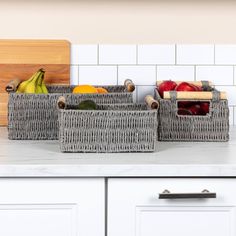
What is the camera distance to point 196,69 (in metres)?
2.57

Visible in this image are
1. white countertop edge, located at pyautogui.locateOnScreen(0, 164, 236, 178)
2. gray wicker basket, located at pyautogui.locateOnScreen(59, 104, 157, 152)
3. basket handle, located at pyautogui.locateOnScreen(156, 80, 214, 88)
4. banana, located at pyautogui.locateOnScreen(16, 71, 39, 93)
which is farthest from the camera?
basket handle, located at pyautogui.locateOnScreen(156, 80, 214, 88)

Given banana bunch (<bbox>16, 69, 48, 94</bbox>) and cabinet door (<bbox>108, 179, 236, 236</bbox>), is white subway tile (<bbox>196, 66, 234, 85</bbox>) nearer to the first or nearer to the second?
banana bunch (<bbox>16, 69, 48, 94</bbox>)

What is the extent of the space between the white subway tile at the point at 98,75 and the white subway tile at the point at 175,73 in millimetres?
173

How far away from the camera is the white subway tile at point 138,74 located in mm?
2570

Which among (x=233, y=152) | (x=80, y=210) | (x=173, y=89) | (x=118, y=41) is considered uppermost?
(x=118, y=41)

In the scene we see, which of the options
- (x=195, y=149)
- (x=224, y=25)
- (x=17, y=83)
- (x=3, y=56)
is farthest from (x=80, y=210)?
(x=224, y=25)

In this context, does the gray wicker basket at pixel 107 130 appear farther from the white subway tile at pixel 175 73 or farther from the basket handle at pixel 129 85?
the white subway tile at pixel 175 73

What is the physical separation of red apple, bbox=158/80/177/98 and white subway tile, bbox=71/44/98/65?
0.29 meters

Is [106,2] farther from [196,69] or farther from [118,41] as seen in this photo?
[196,69]

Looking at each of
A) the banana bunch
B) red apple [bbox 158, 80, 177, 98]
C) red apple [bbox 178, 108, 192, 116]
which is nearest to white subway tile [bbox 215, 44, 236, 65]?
red apple [bbox 158, 80, 177, 98]

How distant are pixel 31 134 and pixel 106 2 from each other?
0.60 meters

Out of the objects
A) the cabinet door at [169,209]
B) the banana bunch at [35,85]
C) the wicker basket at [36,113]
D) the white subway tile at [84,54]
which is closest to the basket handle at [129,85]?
the wicker basket at [36,113]

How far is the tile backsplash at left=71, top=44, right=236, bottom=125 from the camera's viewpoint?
2561 mm

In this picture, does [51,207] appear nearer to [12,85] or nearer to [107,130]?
[107,130]
